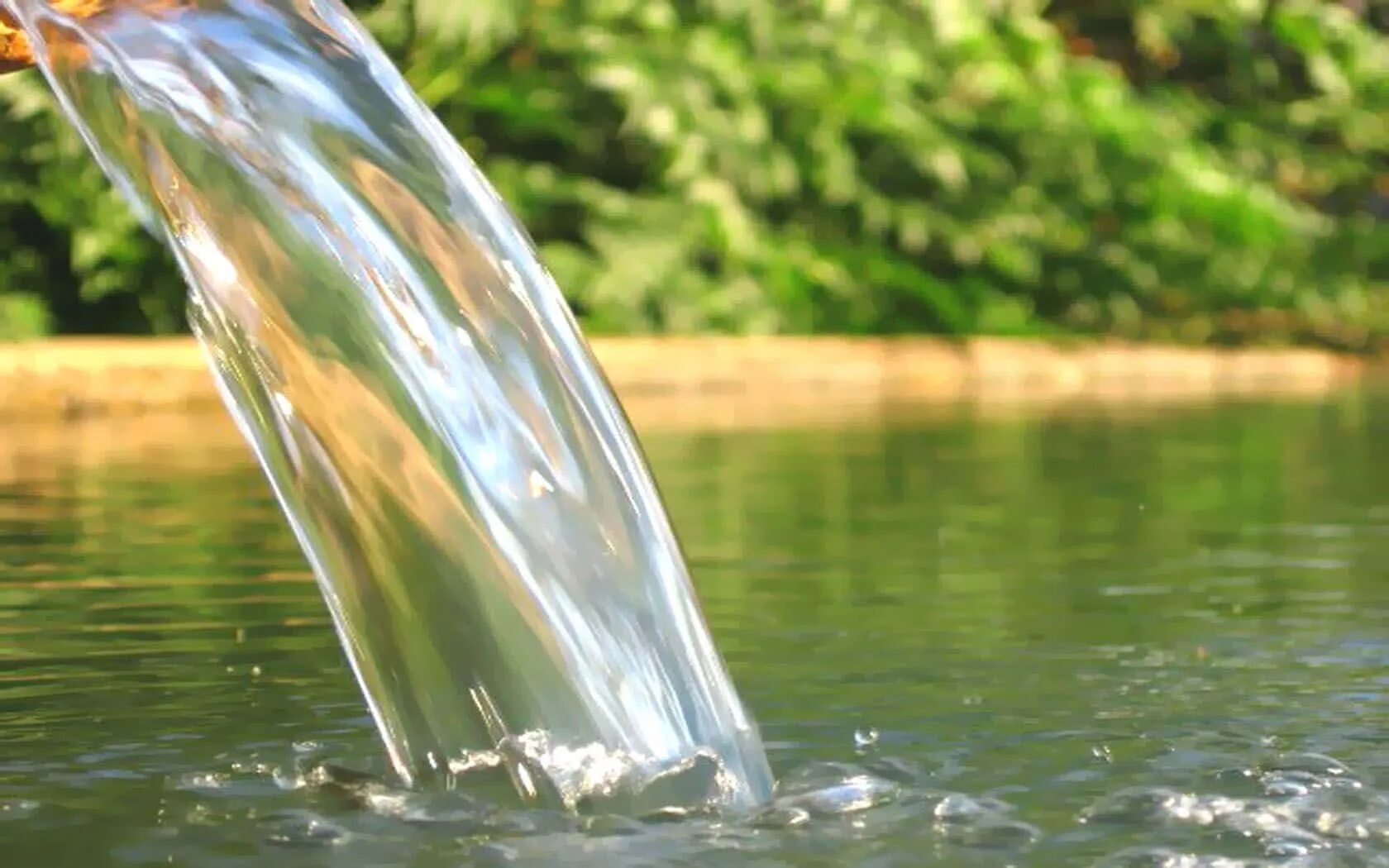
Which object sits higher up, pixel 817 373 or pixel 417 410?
pixel 417 410

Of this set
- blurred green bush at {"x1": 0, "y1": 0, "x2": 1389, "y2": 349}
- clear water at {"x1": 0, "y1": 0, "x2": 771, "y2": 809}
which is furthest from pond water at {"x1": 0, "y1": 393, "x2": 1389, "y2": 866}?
blurred green bush at {"x1": 0, "y1": 0, "x2": 1389, "y2": 349}

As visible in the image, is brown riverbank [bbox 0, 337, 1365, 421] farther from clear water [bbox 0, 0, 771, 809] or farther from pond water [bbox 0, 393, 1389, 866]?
clear water [bbox 0, 0, 771, 809]

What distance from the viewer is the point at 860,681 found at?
3346mm

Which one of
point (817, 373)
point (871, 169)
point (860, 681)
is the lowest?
point (817, 373)

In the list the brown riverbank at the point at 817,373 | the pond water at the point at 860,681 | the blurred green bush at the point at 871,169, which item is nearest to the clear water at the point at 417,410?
the pond water at the point at 860,681

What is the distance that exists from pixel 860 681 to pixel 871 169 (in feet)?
34.1

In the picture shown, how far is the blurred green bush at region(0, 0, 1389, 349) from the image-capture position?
11.3 metres

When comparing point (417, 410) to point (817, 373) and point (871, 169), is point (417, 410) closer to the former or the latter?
point (817, 373)

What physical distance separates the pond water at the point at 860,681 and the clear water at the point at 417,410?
0.39 feet

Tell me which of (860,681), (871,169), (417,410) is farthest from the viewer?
(871,169)

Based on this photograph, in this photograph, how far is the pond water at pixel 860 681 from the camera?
239 cm

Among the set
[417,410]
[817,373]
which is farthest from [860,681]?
[817,373]

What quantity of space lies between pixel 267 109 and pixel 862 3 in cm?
1053

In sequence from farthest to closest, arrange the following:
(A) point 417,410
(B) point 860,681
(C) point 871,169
Result: 1. (C) point 871,169
2. (B) point 860,681
3. (A) point 417,410
